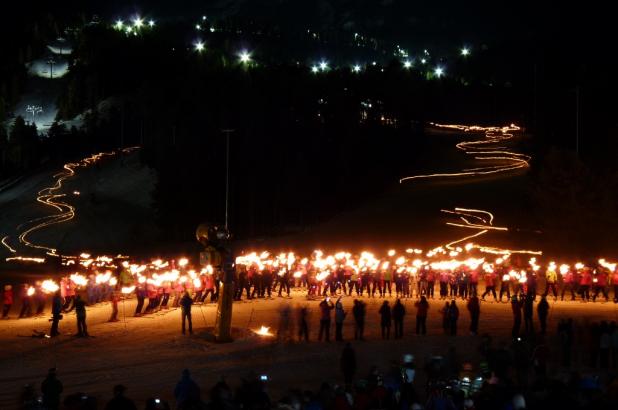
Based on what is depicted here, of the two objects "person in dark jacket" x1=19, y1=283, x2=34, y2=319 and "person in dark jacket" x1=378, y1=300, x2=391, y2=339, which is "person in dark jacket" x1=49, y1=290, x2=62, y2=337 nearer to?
"person in dark jacket" x1=19, y1=283, x2=34, y2=319

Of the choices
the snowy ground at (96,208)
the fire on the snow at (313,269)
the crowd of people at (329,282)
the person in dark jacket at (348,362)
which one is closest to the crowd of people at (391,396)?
the person in dark jacket at (348,362)

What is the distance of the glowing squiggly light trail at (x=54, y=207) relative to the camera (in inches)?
2178

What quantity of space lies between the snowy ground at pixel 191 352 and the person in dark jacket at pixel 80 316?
0.30 m

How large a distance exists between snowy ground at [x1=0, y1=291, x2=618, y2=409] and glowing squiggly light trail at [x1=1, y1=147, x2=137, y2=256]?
26.9 meters

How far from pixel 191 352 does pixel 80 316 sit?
3.54m

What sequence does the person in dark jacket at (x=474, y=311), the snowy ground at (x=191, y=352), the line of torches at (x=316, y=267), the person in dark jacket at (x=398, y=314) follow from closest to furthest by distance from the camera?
the snowy ground at (x=191, y=352) → the person in dark jacket at (x=398, y=314) → the person in dark jacket at (x=474, y=311) → the line of torches at (x=316, y=267)

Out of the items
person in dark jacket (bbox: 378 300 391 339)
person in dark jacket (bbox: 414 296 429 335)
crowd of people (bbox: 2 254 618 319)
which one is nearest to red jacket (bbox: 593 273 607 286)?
crowd of people (bbox: 2 254 618 319)

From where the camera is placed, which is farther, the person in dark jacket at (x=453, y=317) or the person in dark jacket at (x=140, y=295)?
the person in dark jacket at (x=140, y=295)

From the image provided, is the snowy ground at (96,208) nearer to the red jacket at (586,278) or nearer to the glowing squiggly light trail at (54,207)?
the glowing squiggly light trail at (54,207)

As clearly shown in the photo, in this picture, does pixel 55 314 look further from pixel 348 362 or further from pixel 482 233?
pixel 482 233

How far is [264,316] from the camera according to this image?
95.3ft

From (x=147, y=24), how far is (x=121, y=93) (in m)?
56.4

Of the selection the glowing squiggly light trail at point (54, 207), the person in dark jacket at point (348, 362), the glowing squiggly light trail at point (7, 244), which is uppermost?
the glowing squiggly light trail at point (54, 207)

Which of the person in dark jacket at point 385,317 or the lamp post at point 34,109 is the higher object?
the lamp post at point 34,109
